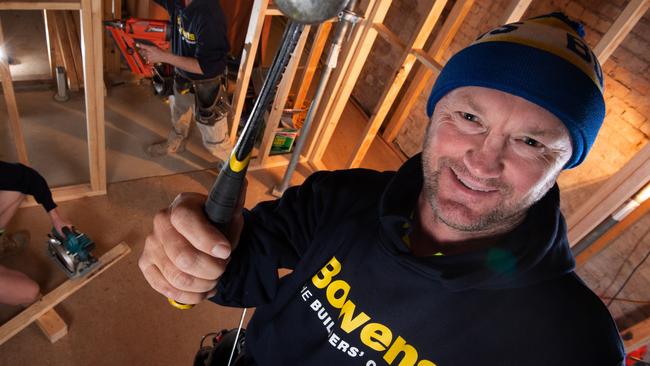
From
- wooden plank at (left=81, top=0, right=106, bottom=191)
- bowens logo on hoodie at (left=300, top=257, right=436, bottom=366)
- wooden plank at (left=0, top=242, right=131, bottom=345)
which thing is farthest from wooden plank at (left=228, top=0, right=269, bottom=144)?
bowens logo on hoodie at (left=300, top=257, right=436, bottom=366)

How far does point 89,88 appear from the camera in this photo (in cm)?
205

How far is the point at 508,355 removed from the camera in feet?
2.76

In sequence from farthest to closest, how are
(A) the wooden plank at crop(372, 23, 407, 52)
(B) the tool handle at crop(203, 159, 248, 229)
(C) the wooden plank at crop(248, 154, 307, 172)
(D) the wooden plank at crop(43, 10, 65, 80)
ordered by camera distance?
(C) the wooden plank at crop(248, 154, 307, 172), (D) the wooden plank at crop(43, 10, 65, 80), (A) the wooden plank at crop(372, 23, 407, 52), (B) the tool handle at crop(203, 159, 248, 229)

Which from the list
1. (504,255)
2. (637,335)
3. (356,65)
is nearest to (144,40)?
(356,65)

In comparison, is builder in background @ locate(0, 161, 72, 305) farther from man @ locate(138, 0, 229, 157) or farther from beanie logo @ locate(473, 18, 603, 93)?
beanie logo @ locate(473, 18, 603, 93)

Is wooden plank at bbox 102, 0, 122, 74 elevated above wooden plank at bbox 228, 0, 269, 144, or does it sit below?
below

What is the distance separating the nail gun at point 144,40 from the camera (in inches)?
101

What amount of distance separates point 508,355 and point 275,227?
605mm

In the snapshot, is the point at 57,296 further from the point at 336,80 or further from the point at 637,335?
the point at 637,335

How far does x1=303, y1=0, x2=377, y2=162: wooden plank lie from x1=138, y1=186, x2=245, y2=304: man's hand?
1.83 metres

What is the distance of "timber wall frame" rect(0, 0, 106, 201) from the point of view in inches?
67.9

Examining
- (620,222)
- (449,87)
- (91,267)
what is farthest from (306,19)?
(620,222)

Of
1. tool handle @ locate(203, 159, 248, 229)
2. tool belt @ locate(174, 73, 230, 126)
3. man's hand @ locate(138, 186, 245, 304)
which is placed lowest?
tool belt @ locate(174, 73, 230, 126)

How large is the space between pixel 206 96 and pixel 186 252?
2.13 metres
